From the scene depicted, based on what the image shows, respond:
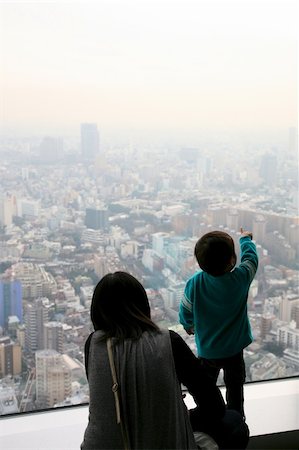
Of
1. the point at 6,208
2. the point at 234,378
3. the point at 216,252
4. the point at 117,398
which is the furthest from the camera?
the point at 6,208

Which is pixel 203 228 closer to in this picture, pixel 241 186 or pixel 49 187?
pixel 241 186

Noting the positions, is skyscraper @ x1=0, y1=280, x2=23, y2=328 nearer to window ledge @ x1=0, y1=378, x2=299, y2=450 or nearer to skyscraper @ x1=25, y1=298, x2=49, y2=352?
skyscraper @ x1=25, y1=298, x2=49, y2=352

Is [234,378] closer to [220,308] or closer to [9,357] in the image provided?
[220,308]

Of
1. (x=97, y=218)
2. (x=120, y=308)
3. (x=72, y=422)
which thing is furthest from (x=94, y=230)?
(x=120, y=308)

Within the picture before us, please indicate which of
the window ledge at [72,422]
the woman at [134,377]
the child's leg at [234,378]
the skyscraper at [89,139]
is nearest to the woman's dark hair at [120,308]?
the woman at [134,377]

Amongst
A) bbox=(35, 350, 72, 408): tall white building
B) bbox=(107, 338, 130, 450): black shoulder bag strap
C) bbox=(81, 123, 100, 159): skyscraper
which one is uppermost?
bbox=(81, 123, 100, 159): skyscraper

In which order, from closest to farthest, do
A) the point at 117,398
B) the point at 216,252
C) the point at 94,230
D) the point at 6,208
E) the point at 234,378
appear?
the point at 117,398 < the point at 216,252 < the point at 234,378 < the point at 6,208 < the point at 94,230

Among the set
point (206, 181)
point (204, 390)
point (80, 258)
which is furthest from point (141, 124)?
point (204, 390)

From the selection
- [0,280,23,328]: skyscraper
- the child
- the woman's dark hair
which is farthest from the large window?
the woman's dark hair
